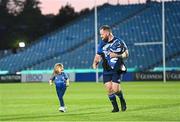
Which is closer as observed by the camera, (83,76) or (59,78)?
(59,78)

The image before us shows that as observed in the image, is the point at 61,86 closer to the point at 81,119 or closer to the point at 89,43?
the point at 81,119

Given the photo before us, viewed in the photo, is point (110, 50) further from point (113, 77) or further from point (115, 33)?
point (115, 33)

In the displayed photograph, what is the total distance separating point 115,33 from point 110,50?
145 feet

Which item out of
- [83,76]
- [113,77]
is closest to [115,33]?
[83,76]

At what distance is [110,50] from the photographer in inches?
589

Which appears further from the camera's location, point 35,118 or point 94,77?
point 94,77

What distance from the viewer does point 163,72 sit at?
44969 mm

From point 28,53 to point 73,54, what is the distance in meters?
6.36

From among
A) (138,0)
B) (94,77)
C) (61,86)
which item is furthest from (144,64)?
(61,86)

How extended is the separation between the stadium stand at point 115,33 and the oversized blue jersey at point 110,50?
37305 mm

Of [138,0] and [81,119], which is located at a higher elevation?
[138,0]

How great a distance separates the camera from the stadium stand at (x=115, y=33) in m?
54.8

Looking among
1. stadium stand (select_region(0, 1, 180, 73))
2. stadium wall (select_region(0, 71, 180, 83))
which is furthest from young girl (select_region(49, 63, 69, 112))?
stadium stand (select_region(0, 1, 180, 73))

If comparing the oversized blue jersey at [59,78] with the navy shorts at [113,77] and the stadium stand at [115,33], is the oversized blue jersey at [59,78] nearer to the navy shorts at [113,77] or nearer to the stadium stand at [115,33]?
the navy shorts at [113,77]
